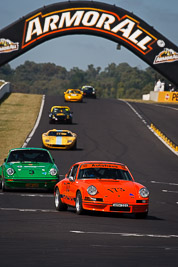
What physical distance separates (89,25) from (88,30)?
0.44m

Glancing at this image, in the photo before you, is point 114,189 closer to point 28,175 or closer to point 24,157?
point 28,175

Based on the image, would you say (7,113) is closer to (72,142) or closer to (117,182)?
(72,142)

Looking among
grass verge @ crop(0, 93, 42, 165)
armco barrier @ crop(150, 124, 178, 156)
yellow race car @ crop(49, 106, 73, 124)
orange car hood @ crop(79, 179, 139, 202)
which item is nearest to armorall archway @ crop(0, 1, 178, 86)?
grass verge @ crop(0, 93, 42, 165)

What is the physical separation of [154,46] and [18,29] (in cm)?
1201

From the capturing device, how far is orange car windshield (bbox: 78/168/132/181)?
15.5 metres

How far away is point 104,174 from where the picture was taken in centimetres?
1566

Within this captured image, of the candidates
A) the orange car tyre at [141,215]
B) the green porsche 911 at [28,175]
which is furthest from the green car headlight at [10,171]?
the orange car tyre at [141,215]

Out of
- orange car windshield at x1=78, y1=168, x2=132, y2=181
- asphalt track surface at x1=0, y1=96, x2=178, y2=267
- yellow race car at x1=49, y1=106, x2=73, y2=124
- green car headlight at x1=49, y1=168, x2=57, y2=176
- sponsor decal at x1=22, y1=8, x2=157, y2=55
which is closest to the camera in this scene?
asphalt track surface at x1=0, y1=96, x2=178, y2=267

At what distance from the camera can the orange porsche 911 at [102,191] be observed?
14414 mm

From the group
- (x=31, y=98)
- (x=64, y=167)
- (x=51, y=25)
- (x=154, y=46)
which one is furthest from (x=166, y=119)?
(x=64, y=167)

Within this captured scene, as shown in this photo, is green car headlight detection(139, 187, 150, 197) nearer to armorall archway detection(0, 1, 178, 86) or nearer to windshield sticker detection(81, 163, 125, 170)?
windshield sticker detection(81, 163, 125, 170)

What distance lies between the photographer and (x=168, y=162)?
35281 millimetres

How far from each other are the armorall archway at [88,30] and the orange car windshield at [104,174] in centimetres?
4277

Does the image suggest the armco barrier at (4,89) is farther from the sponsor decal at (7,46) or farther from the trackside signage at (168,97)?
the trackside signage at (168,97)
